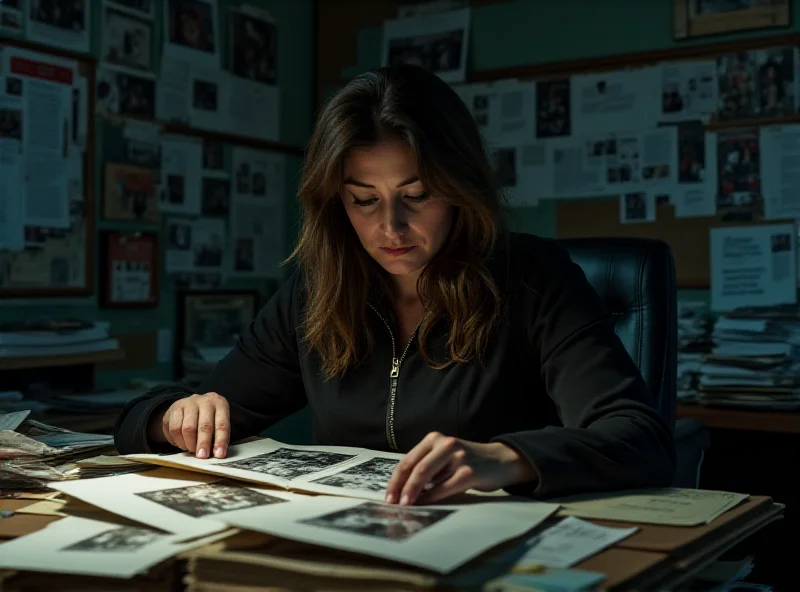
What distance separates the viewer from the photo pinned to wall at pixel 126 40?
2.42 metres

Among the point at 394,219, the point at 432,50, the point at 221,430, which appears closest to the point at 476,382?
the point at 394,219

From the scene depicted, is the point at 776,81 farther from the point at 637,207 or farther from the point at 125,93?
the point at 125,93

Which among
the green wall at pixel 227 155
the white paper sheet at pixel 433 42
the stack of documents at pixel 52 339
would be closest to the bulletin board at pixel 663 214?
the white paper sheet at pixel 433 42

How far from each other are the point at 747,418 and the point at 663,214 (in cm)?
67

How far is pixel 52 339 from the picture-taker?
6.72 feet

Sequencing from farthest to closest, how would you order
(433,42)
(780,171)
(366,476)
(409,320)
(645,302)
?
(433,42), (780,171), (645,302), (409,320), (366,476)

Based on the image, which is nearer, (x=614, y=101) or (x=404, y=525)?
(x=404, y=525)

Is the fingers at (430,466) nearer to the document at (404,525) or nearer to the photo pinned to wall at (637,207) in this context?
the document at (404,525)

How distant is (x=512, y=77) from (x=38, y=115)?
1430 millimetres

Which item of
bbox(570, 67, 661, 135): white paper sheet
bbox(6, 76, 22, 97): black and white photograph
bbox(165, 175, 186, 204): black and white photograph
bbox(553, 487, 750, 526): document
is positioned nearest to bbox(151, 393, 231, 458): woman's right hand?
bbox(553, 487, 750, 526): document

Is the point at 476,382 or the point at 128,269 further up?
the point at 128,269

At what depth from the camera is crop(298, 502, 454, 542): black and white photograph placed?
709 millimetres

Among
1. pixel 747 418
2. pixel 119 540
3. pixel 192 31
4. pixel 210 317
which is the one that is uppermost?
pixel 192 31

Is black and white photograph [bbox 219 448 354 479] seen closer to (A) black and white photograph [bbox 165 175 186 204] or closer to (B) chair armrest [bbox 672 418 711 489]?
(B) chair armrest [bbox 672 418 711 489]
